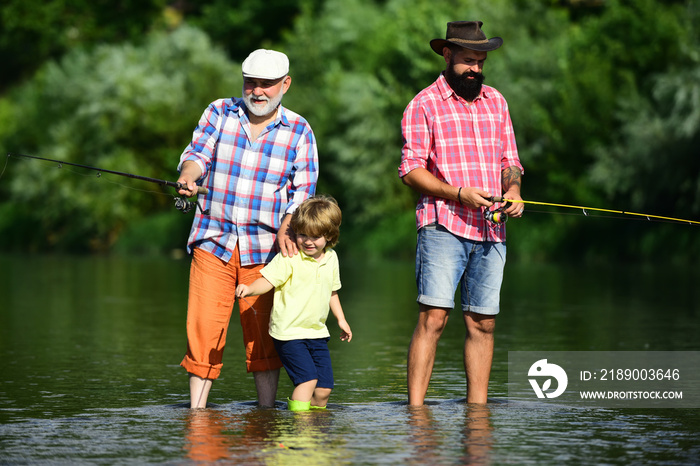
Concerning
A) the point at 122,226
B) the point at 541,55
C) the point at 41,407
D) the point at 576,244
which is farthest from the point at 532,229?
the point at 41,407

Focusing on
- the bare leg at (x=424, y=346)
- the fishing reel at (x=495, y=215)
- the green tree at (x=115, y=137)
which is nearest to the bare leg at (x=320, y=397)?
the bare leg at (x=424, y=346)

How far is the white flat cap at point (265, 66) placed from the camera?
23.3 ft

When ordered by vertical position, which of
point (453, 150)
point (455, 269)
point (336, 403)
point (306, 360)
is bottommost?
point (336, 403)

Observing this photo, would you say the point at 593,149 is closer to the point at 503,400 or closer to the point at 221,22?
the point at 503,400

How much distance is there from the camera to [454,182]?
7387 mm

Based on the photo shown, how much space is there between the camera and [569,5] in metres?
58.1

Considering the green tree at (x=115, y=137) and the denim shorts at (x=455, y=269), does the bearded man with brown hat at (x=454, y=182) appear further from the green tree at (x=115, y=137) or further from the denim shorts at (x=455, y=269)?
the green tree at (x=115, y=137)

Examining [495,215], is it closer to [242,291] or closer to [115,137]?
[242,291]

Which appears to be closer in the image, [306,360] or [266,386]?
[306,360]

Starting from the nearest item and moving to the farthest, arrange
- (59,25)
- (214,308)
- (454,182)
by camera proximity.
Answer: (214,308) → (454,182) → (59,25)

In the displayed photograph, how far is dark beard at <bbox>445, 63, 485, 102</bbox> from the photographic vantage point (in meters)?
7.43

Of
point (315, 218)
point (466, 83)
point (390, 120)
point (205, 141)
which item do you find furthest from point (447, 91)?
point (390, 120)

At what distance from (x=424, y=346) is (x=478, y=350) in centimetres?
36

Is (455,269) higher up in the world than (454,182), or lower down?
lower down
